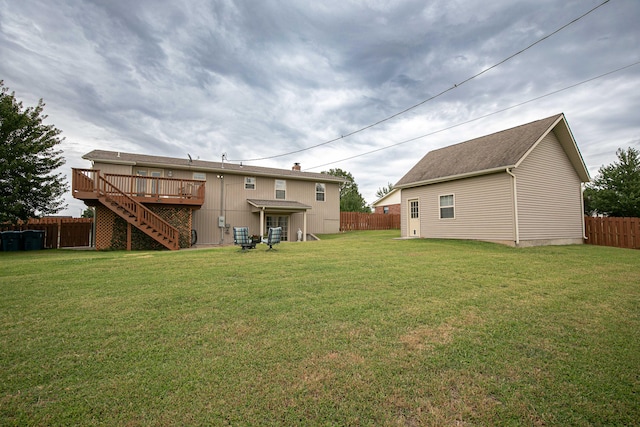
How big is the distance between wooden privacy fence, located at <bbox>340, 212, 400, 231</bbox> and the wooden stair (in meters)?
16.2

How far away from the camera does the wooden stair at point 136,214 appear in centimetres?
1432

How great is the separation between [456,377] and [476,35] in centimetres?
1349

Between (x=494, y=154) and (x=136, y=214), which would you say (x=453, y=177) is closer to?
(x=494, y=154)

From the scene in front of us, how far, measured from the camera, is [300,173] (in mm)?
23719

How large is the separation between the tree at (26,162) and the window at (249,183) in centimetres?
1065

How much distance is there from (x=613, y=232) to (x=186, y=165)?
2445cm

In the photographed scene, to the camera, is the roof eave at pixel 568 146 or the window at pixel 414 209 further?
→ the window at pixel 414 209

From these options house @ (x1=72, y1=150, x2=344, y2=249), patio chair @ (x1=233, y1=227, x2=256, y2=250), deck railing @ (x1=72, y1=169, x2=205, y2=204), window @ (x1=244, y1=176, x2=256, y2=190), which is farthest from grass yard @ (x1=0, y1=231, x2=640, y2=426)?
window @ (x1=244, y1=176, x2=256, y2=190)

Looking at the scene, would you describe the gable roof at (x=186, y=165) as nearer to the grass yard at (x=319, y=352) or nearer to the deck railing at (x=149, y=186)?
the deck railing at (x=149, y=186)

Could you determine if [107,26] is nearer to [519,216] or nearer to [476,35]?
[476,35]

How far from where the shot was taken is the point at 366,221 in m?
30.2

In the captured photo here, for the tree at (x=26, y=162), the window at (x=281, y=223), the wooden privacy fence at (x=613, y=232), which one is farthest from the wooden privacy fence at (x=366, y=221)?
the tree at (x=26, y=162)

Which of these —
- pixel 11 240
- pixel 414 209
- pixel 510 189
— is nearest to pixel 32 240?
pixel 11 240

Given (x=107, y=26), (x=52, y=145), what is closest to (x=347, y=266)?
(x=107, y=26)
